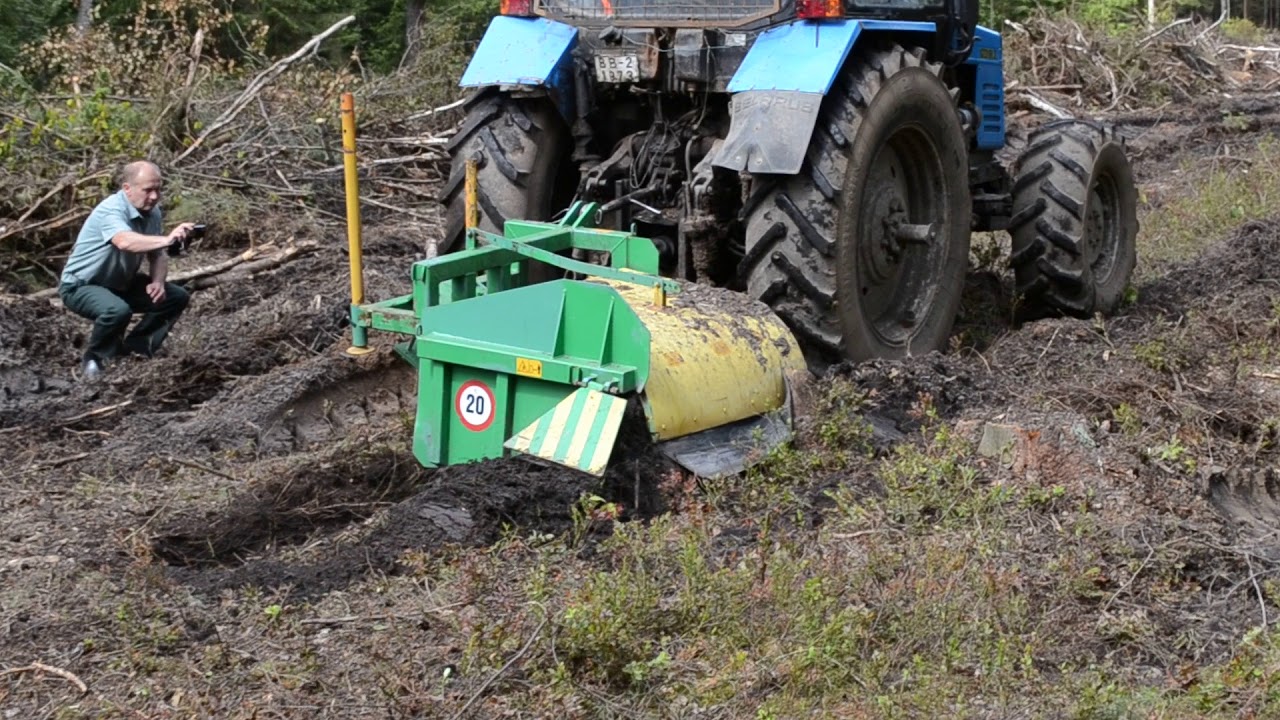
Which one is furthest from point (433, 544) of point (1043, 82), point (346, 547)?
point (1043, 82)

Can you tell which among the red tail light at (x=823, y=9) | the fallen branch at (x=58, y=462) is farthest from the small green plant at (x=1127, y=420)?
the fallen branch at (x=58, y=462)

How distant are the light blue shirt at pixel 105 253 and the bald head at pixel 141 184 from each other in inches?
1.5

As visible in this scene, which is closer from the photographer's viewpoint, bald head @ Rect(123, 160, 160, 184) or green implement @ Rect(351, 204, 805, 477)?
green implement @ Rect(351, 204, 805, 477)

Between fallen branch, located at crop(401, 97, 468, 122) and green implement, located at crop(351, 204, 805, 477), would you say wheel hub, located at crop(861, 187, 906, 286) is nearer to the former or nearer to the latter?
green implement, located at crop(351, 204, 805, 477)

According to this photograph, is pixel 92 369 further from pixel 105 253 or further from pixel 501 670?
pixel 501 670

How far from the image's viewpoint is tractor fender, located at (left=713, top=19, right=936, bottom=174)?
5.98m

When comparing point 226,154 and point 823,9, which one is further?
point 226,154

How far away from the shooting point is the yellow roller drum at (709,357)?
5.41 m

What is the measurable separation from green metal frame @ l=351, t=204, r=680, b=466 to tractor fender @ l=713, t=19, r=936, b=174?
63cm

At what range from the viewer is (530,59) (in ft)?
22.1

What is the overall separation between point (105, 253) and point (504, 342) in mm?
2980

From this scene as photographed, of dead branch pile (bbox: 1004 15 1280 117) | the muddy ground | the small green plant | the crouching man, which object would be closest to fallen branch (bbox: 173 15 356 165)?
the muddy ground

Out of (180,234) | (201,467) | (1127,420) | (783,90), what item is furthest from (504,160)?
(1127,420)

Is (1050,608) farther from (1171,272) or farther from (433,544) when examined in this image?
(1171,272)
